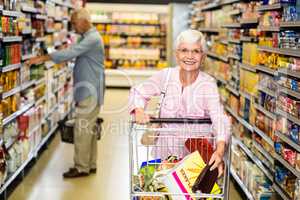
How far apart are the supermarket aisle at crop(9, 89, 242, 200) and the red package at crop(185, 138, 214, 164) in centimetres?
229

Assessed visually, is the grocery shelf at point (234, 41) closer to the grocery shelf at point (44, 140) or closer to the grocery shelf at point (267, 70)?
the grocery shelf at point (267, 70)

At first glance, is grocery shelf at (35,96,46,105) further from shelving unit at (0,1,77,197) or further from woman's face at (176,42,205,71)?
woman's face at (176,42,205,71)

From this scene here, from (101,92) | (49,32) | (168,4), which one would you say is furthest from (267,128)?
(168,4)

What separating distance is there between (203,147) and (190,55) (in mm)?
610

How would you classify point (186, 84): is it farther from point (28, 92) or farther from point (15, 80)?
point (28, 92)

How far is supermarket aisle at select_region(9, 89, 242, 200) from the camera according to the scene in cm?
510

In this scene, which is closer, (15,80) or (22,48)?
(15,80)

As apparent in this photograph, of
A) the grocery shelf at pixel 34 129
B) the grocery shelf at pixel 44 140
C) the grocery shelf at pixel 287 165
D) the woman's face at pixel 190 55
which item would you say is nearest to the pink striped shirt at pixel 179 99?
the woman's face at pixel 190 55

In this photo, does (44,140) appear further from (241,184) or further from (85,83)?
(241,184)

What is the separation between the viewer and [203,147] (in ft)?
9.57

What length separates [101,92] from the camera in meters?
5.93

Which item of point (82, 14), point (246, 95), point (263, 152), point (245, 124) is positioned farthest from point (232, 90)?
point (82, 14)

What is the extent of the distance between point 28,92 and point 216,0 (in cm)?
361

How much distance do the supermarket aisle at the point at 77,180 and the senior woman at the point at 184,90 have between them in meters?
2.13
